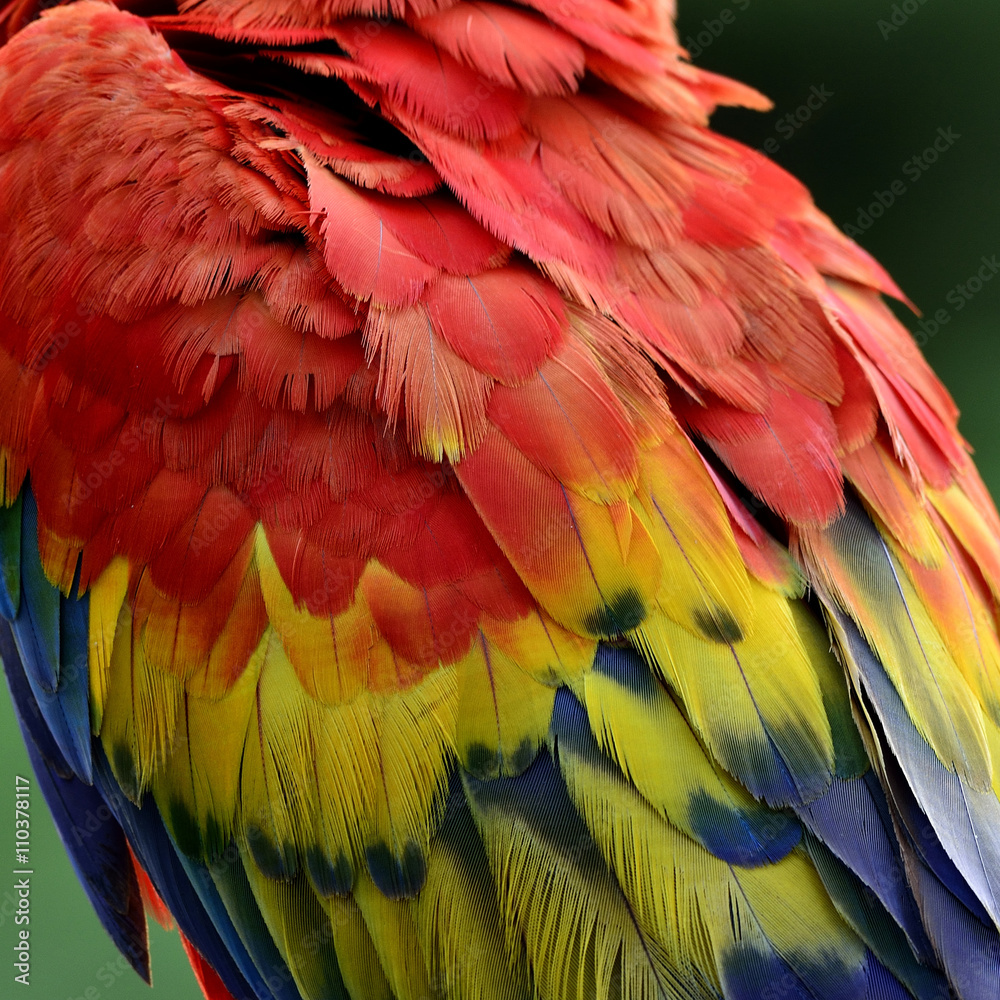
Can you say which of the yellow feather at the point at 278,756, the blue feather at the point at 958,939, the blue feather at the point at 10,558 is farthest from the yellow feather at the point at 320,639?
the blue feather at the point at 958,939

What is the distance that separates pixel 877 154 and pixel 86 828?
6.65 ft

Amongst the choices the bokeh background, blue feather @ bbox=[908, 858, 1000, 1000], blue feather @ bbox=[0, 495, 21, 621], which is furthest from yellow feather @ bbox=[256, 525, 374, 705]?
the bokeh background

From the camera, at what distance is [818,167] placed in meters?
2.27

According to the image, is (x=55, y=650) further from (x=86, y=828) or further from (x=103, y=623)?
(x=86, y=828)

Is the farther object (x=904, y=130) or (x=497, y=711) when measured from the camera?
(x=904, y=130)

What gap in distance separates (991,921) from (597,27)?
0.72 metres

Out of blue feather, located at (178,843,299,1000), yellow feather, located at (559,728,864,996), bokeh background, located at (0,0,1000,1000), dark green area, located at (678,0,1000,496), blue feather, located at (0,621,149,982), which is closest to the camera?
yellow feather, located at (559,728,864,996)

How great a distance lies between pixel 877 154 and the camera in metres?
2.22

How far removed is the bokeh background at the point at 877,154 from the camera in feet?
5.81

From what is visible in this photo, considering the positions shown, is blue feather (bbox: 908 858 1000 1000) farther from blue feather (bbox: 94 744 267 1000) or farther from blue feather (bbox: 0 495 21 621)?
blue feather (bbox: 0 495 21 621)

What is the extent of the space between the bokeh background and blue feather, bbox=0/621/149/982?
788 millimetres

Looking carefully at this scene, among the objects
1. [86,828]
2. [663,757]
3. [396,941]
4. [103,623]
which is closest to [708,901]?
[663,757]

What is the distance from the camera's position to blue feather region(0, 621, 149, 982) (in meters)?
0.91

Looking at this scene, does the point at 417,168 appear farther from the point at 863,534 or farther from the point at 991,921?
the point at 991,921
